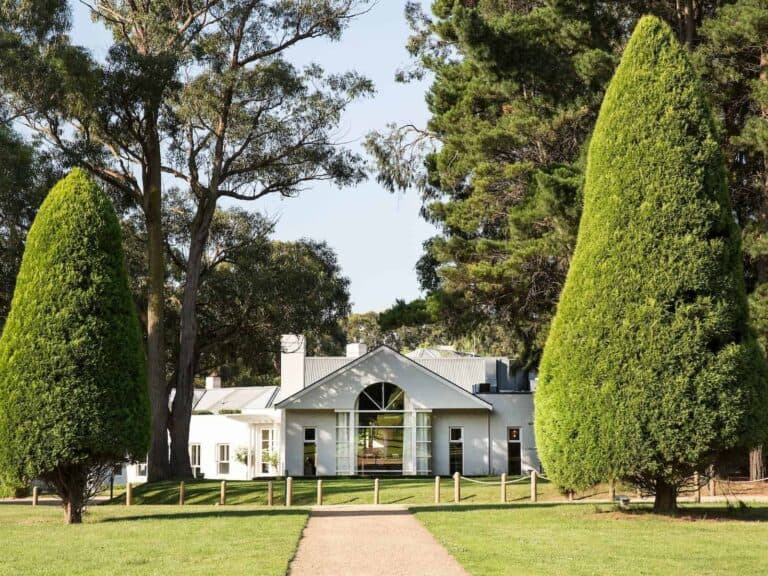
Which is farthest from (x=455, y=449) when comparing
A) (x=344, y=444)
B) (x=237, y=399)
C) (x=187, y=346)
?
(x=237, y=399)

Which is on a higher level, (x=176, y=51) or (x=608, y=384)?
(x=176, y=51)

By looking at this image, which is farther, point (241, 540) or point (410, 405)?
point (410, 405)

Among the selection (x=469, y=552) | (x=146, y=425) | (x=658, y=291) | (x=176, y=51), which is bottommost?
(x=469, y=552)

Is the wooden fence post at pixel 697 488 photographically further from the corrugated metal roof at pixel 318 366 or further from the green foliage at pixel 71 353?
the corrugated metal roof at pixel 318 366

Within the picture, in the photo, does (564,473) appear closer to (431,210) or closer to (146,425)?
(146,425)

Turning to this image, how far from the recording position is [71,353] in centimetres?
1902

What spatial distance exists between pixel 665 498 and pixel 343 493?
14.2 m

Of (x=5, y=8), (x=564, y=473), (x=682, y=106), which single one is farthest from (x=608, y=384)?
(x=5, y=8)

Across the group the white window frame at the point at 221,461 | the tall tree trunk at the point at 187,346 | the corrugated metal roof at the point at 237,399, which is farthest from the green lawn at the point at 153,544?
the white window frame at the point at 221,461

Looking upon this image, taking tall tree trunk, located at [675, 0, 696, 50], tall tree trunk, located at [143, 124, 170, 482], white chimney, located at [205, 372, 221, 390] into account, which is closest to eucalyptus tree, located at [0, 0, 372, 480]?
tall tree trunk, located at [143, 124, 170, 482]

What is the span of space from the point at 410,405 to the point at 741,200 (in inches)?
716

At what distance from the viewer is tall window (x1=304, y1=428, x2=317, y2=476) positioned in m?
43.6

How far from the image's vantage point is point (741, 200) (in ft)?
97.2

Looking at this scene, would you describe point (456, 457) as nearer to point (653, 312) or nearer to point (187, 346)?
point (187, 346)
